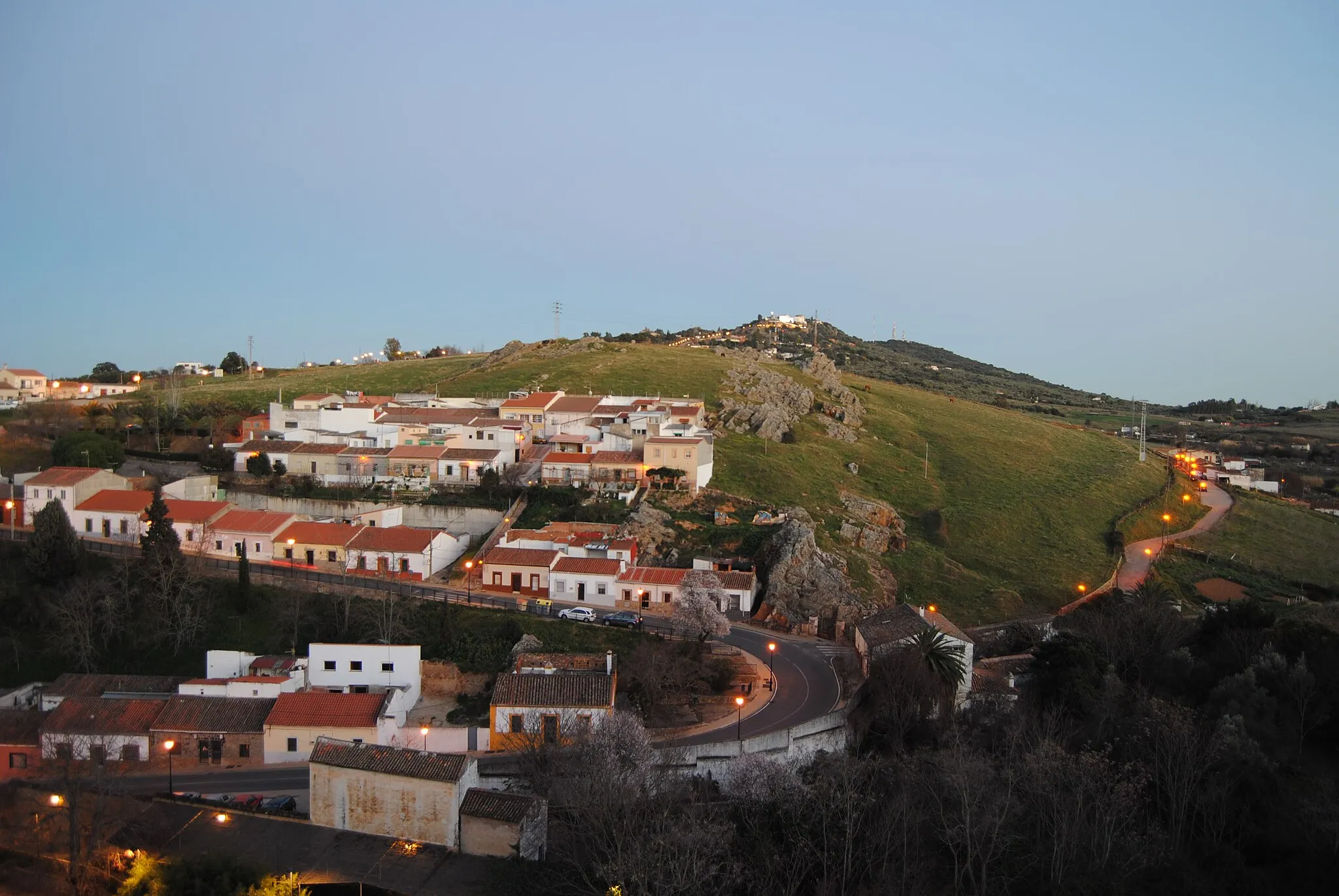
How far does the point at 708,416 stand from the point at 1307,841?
168 feet

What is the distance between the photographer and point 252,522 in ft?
153

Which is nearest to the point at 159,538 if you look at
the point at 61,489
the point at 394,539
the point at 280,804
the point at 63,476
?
the point at 394,539

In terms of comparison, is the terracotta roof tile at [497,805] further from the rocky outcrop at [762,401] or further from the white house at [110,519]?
the rocky outcrop at [762,401]

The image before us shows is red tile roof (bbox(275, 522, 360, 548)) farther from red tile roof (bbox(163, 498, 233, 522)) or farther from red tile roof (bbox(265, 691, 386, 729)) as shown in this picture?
red tile roof (bbox(265, 691, 386, 729))

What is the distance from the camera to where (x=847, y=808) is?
22.4 metres

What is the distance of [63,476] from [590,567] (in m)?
27.8

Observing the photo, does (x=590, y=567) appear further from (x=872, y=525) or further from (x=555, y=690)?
(x=872, y=525)

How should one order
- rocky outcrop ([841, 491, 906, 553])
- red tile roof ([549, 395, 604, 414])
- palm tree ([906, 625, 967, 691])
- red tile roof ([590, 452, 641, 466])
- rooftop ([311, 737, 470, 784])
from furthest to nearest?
red tile roof ([549, 395, 604, 414]), red tile roof ([590, 452, 641, 466]), rocky outcrop ([841, 491, 906, 553]), palm tree ([906, 625, 967, 691]), rooftop ([311, 737, 470, 784])

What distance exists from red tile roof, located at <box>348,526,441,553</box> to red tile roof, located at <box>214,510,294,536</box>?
4.10 metres

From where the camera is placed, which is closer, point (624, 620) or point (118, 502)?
point (624, 620)

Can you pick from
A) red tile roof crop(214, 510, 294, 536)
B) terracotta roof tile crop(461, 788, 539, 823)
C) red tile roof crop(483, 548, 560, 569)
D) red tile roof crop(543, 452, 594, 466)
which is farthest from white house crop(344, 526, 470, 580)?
terracotta roof tile crop(461, 788, 539, 823)

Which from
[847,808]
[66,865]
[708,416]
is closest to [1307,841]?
[847,808]

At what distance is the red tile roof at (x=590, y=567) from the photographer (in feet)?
138

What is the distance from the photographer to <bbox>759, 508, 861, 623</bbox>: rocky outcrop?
41.6m
